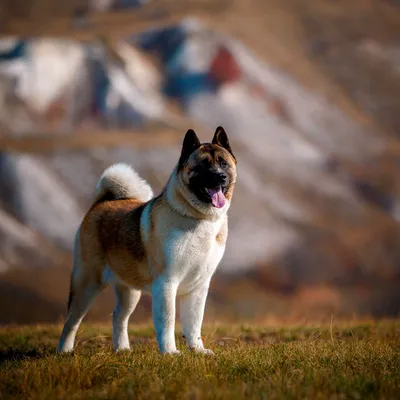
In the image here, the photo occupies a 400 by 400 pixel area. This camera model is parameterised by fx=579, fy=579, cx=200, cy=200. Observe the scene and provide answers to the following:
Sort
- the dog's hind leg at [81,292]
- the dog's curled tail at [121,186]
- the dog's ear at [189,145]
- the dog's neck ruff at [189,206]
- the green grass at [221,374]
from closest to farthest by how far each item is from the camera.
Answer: the green grass at [221,374] → the dog's neck ruff at [189,206] → the dog's ear at [189,145] → the dog's hind leg at [81,292] → the dog's curled tail at [121,186]

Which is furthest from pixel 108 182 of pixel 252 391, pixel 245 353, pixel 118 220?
pixel 252 391

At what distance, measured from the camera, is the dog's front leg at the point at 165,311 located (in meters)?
5.32

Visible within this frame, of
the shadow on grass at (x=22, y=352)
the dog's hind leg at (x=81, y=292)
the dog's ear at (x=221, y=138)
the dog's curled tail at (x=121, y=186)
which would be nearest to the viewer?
the dog's ear at (x=221, y=138)

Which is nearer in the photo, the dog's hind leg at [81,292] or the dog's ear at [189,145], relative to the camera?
the dog's ear at [189,145]

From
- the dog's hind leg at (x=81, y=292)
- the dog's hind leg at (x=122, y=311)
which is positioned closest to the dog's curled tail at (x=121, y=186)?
Answer: the dog's hind leg at (x=81, y=292)

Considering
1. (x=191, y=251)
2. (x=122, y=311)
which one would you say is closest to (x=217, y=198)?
(x=191, y=251)

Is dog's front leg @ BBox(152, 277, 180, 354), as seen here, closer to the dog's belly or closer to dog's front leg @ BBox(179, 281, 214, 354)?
the dog's belly

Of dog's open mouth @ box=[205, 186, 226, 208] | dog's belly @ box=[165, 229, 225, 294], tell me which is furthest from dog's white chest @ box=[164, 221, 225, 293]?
dog's open mouth @ box=[205, 186, 226, 208]

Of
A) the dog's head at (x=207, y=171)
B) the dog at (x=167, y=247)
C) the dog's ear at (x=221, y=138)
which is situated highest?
the dog's ear at (x=221, y=138)

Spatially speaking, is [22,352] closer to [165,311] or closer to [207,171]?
[165,311]

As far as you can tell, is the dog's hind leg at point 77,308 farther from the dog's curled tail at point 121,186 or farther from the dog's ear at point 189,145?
the dog's ear at point 189,145

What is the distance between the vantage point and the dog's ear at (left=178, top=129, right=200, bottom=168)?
5551 mm

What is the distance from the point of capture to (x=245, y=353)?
5.14 meters

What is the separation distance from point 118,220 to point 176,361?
1.93 meters
